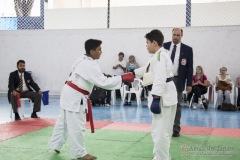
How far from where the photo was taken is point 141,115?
27.7 ft

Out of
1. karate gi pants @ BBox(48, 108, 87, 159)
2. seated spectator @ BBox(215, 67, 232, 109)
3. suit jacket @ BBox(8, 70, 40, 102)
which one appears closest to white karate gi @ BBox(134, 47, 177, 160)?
karate gi pants @ BBox(48, 108, 87, 159)

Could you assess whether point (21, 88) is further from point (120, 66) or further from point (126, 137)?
point (120, 66)

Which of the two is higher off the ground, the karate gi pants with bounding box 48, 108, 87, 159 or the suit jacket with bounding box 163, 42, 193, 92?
the suit jacket with bounding box 163, 42, 193, 92

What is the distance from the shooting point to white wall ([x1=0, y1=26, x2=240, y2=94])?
1127 cm

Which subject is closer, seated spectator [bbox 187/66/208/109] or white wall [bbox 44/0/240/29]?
seated spectator [bbox 187/66/208/109]

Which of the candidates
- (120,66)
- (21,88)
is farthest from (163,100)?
(120,66)

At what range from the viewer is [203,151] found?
4.77 metres

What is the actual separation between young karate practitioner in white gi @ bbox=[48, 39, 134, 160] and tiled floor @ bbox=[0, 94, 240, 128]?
3.37 meters

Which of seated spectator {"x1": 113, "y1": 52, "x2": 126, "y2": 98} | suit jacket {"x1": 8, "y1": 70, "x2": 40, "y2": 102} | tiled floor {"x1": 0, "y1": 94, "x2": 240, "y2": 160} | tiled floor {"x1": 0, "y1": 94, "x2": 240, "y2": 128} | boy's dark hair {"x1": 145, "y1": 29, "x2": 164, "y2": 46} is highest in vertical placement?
boy's dark hair {"x1": 145, "y1": 29, "x2": 164, "y2": 46}

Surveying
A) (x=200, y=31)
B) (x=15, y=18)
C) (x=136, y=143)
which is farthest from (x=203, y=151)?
(x=15, y=18)

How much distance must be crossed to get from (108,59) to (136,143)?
7.51 metres

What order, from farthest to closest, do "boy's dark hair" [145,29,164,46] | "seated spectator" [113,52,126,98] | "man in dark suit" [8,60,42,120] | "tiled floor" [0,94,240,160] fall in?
1. "seated spectator" [113,52,126,98]
2. "man in dark suit" [8,60,42,120]
3. "tiled floor" [0,94,240,160]
4. "boy's dark hair" [145,29,164,46]

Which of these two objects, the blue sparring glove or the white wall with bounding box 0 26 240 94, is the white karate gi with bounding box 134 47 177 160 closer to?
the blue sparring glove

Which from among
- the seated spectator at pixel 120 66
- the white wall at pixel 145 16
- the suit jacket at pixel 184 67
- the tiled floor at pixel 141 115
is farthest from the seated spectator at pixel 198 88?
the suit jacket at pixel 184 67
